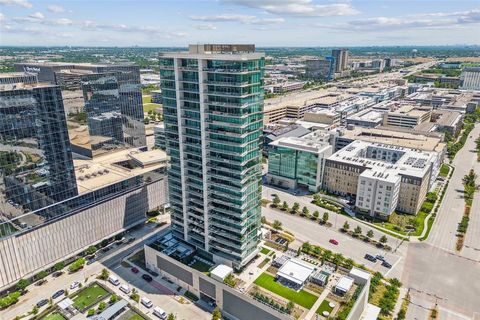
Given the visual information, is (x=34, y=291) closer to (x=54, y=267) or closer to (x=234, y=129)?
(x=54, y=267)

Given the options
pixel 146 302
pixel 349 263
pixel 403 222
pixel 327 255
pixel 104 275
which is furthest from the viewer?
pixel 403 222

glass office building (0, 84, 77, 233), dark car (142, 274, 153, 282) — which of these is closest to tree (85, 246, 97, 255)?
glass office building (0, 84, 77, 233)

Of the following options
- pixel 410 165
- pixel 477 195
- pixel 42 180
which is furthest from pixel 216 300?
pixel 477 195

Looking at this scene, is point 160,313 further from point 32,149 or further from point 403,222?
point 403,222

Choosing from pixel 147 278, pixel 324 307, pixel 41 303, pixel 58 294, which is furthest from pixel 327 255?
pixel 41 303

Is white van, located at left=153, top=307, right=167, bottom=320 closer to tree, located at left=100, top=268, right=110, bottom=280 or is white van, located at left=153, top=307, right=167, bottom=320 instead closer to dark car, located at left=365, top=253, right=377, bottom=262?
tree, located at left=100, top=268, right=110, bottom=280

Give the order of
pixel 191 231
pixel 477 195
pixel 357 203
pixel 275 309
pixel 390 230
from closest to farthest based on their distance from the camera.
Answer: pixel 275 309, pixel 191 231, pixel 390 230, pixel 357 203, pixel 477 195
